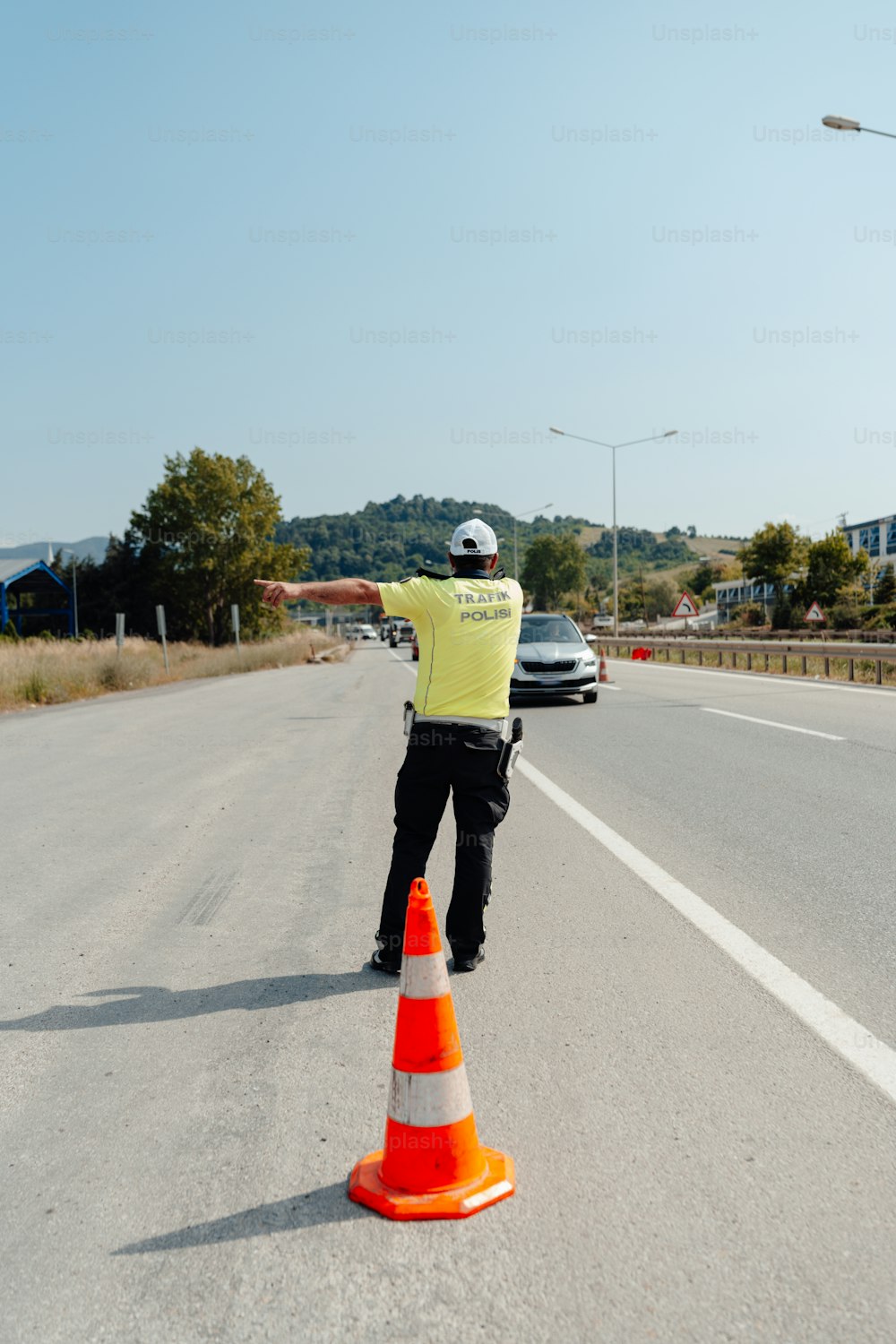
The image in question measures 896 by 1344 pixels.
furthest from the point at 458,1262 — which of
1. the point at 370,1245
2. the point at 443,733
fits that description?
the point at 443,733

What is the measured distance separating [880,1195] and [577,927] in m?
2.50

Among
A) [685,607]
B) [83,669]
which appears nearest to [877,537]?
[685,607]

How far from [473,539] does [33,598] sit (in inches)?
2527

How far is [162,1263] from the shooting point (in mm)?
2502

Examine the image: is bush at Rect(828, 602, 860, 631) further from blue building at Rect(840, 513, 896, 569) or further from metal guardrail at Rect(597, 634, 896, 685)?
blue building at Rect(840, 513, 896, 569)

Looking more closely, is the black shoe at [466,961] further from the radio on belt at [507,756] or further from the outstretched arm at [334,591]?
the outstretched arm at [334,591]

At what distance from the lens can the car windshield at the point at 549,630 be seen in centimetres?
1858

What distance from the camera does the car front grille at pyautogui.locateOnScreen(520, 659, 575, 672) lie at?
693 inches

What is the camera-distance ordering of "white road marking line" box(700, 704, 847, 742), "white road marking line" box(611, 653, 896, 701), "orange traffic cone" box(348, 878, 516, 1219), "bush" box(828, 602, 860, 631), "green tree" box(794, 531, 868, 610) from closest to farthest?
→ "orange traffic cone" box(348, 878, 516, 1219) → "white road marking line" box(700, 704, 847, 742) → "white road marking line" box(611, 653, 896, 701) → "bush" box(828, 602, 860, 631) → "green tree" box(794, 531, 868, 610)

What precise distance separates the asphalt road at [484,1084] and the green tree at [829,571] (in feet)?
208

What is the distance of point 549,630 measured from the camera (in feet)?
62.2

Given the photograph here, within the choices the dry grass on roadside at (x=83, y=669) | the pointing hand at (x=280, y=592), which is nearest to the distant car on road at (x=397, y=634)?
the dry grass on roadside at (x=83, y=669)

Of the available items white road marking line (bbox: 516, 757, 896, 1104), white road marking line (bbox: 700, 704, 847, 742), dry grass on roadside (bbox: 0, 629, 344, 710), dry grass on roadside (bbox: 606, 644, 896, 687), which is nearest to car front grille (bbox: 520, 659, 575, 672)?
white road marking line (bbox: 700, 704, 847, 742)

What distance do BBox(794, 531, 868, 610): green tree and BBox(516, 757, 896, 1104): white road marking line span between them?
64732 millimetres
